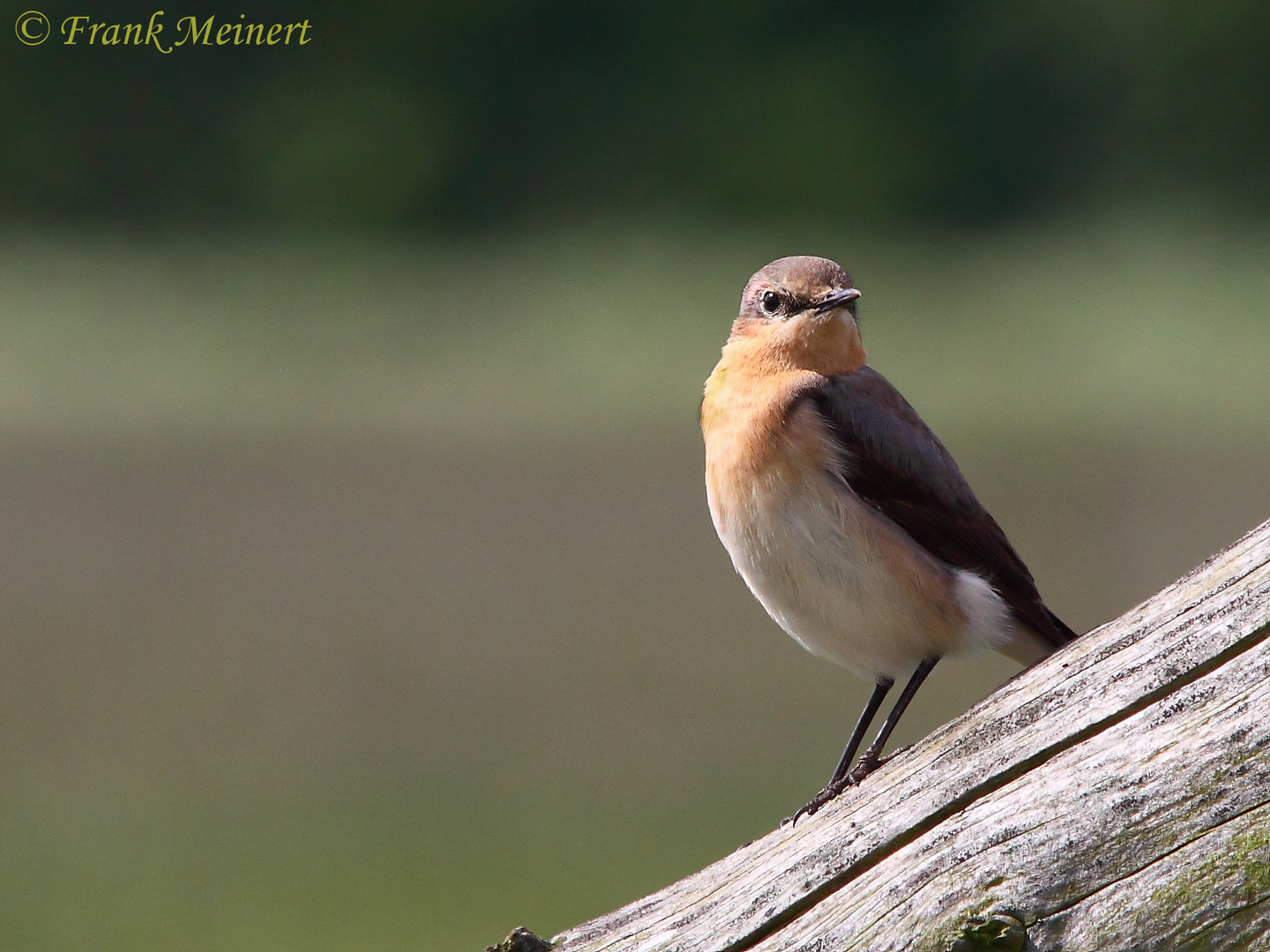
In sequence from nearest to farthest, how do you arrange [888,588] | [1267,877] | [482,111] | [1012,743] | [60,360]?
[1267,877], [1012,743], [888,588], [60,360], [482,111]

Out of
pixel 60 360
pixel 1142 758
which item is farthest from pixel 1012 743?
pixel 60 360

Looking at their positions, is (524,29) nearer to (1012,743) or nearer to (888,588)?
(888,588)

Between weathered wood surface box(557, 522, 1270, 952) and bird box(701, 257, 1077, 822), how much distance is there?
2.61 ft

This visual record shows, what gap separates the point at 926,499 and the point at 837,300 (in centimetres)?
41

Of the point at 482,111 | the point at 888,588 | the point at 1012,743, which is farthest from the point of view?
the point at 482,111

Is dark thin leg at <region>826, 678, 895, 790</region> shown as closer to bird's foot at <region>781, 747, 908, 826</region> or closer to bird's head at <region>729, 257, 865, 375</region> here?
bird's foot at <region>781, 747, 908, 826</region>

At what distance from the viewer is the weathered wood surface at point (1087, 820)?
1.30 metres

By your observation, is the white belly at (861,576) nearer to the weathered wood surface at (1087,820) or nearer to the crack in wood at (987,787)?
the weathered wood surface at (1087,820)

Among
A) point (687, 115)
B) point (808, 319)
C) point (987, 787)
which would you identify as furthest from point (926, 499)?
point (687, 115)

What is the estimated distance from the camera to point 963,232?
33.0 ft

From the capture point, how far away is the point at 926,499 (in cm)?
249

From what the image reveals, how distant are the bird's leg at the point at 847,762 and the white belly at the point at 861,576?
0.67ft

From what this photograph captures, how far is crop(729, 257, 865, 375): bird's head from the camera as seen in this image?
2.66m

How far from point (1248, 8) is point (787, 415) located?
902 cm
